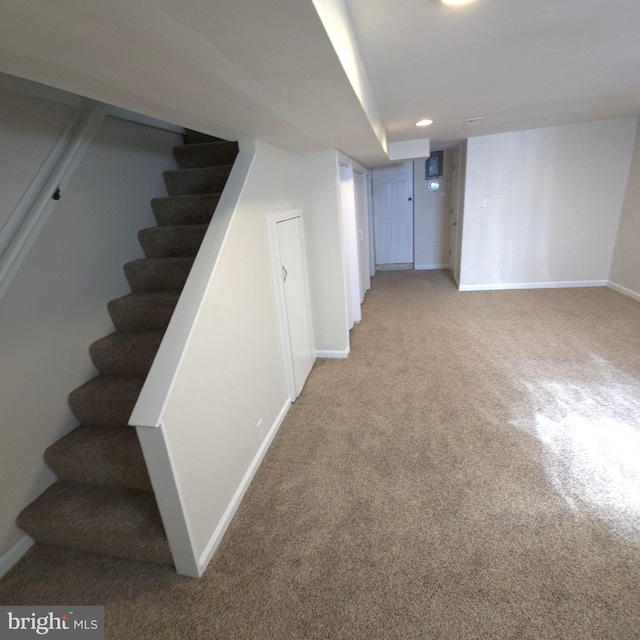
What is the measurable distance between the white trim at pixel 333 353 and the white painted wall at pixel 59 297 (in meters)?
1.83

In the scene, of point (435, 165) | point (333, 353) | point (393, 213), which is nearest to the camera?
point (333, 353)

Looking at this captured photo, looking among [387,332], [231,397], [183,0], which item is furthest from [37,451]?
[387,332]

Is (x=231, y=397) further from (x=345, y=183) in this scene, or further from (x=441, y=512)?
(x=345, y=183)

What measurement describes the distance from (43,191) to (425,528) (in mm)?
2487

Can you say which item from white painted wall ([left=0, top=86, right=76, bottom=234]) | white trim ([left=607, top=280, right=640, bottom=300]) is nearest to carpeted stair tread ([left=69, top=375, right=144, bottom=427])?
white painted wall ([left=0, top=86, right=76, bottom=234])

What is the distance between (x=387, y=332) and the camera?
13.1 ft

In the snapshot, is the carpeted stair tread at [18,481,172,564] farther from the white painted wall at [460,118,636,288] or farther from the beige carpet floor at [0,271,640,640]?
the white painted wall at [460,118,636,288]

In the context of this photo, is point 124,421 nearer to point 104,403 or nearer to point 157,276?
point 104,403

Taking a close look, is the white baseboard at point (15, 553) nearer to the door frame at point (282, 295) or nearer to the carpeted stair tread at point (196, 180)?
the door frame at point (282, 295)

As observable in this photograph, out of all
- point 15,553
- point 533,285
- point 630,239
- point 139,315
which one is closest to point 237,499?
point 15,553

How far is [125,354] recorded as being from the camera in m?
2.04

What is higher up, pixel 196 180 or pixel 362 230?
pixel 196 180

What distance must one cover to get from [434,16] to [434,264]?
5.68 m

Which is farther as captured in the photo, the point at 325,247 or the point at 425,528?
the point at 325,247
